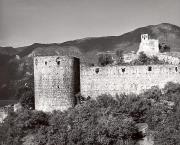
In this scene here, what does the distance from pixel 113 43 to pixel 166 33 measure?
67.4 ft

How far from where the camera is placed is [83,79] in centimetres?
4247

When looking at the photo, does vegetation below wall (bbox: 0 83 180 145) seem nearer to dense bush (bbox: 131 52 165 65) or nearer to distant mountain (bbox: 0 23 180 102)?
dense bush (bbox: 131 52 165 65)

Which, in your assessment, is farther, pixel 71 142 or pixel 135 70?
pixel 135 70

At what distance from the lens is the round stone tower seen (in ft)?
133

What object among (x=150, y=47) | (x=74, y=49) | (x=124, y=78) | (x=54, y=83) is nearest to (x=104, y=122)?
(x=124, y=78)

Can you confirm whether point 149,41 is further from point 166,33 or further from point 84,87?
point 166,33

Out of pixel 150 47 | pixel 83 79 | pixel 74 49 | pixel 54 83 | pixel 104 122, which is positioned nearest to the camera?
pixel 104 122

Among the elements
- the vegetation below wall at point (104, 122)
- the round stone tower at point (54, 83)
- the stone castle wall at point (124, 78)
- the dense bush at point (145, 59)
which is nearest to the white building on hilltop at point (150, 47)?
the dense bush at point (145, 59)

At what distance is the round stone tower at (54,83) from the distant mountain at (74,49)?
43862mm

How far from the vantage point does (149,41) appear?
5625 cm

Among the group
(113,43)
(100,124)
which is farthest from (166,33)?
(100,124)

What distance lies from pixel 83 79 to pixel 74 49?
72749mm

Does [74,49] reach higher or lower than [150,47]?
higher

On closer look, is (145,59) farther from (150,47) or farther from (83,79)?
(83,79)
